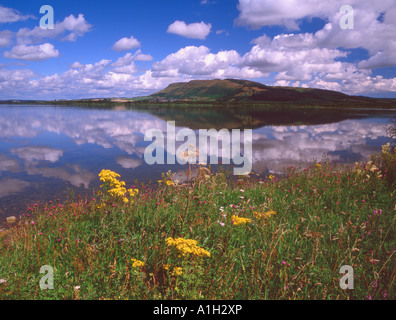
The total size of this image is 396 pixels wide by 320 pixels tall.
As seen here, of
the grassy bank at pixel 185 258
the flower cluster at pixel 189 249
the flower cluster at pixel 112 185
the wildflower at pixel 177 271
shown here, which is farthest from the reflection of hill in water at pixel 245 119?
the wildflower at pixel 177 271

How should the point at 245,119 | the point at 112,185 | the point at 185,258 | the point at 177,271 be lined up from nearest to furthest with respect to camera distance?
1. the point at 177,271
2. the point at 185,258
3. the point at 112,185
4. the point at 245,119

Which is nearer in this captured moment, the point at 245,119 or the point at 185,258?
the point at 185,258

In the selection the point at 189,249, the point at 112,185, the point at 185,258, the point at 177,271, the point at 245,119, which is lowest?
the point at 177,271

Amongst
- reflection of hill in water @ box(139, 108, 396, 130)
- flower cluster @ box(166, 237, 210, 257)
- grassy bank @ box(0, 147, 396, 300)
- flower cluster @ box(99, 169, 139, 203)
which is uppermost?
reflection of hill in water @ box(139, 108, 396, 130)

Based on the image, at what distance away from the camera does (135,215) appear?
18.1 ft

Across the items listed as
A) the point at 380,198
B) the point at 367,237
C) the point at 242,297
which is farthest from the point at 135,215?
the point at 380,198

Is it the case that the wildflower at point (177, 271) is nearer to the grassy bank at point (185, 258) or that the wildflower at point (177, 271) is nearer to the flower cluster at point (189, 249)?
the grassy bank at point (185, 258)

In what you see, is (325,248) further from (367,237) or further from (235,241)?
(235,241)

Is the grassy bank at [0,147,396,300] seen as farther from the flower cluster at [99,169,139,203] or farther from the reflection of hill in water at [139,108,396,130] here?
the reflection of hill in water at [139,108,396,130]

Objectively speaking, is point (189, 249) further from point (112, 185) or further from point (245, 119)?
point (245, 119)

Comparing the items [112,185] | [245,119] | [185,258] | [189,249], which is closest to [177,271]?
[185,258]

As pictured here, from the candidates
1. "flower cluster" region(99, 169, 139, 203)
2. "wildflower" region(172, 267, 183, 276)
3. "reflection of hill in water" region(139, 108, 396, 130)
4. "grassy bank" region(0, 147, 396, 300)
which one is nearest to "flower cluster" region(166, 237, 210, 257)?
"grassy bank" region(0, 147, 396, 300)
